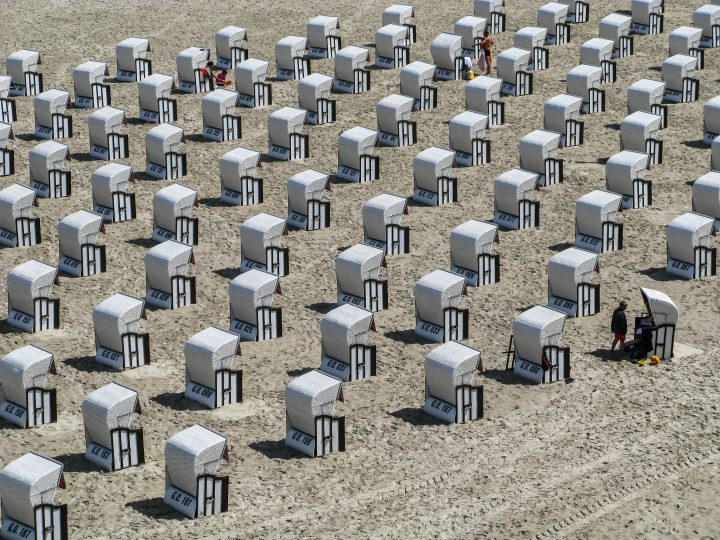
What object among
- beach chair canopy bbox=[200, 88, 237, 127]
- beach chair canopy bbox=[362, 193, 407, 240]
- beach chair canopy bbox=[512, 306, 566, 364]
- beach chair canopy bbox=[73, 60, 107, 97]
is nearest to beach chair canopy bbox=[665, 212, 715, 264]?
beach chair canopy bbox=[512, 306, 566, 364]

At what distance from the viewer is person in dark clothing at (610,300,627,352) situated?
44375mm

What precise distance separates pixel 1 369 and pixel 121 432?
184 inches

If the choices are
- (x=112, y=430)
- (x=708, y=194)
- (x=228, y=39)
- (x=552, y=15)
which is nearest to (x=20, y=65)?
(x=228, y=39)

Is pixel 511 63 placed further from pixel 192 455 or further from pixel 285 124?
pixel 192 455

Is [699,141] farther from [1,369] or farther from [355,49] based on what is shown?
[1,369]

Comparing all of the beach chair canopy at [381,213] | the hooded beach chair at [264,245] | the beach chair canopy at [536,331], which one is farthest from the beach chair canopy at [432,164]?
the beach chair canopy at [536,331]

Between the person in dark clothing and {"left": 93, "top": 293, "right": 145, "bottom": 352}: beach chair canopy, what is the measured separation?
12827 millimetres

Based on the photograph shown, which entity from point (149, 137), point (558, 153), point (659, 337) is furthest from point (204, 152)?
point (659, 337)

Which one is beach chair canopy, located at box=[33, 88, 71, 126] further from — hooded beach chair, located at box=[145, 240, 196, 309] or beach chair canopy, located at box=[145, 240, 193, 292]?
beach chair canopy, located at box=[145, 240, 193, 292]

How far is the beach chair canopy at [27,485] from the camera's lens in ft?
117

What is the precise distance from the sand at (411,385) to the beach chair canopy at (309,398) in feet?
2.77

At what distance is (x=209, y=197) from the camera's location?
188 ft

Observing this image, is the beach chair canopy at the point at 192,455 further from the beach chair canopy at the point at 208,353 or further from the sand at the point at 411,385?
the beach chair canopy at the point at 208,353

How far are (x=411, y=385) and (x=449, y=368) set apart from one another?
263 centimetres
